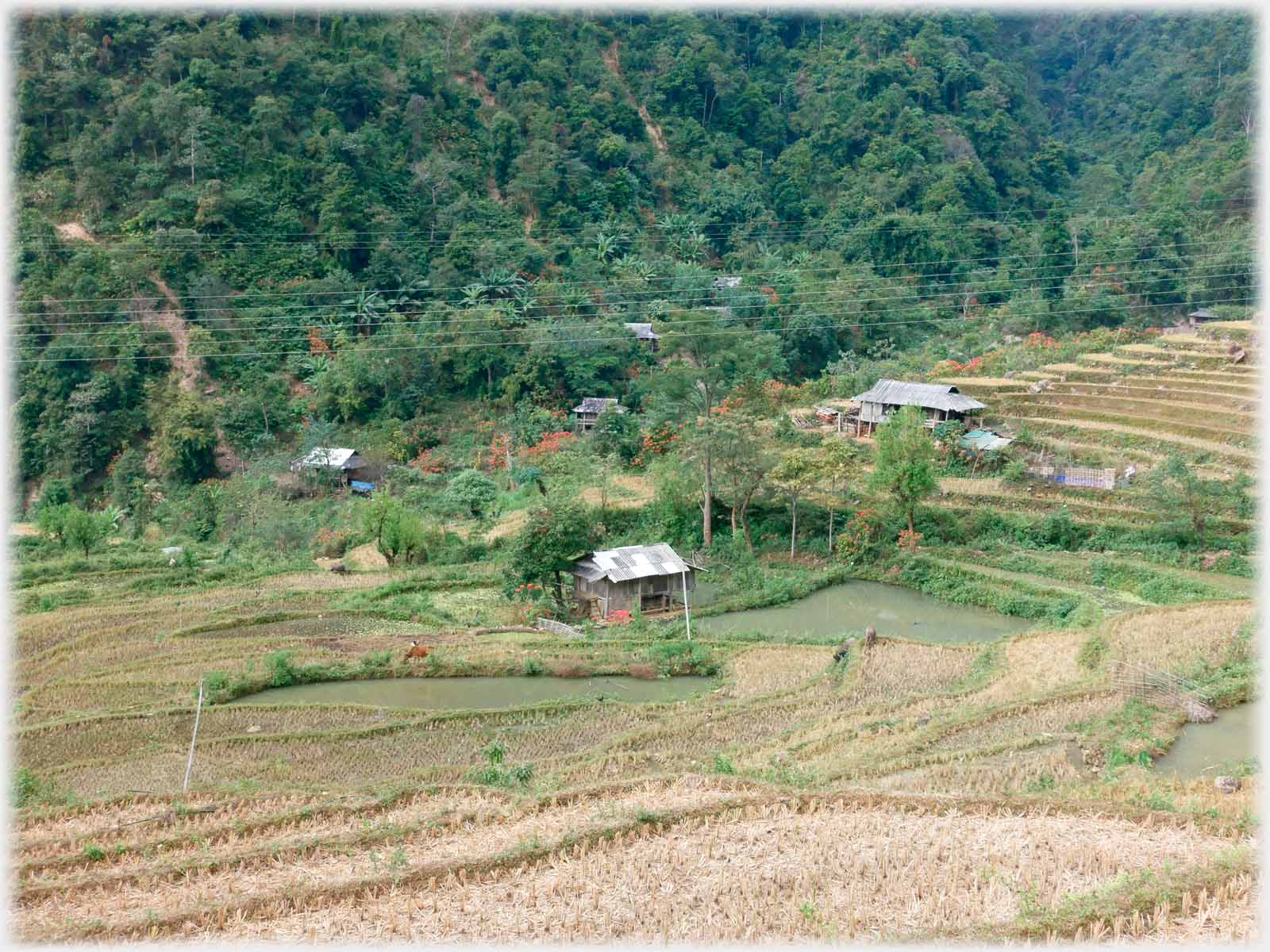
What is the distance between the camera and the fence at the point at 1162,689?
46.4 feet

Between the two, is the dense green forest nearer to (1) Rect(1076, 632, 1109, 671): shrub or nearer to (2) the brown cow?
(2) the brown cow

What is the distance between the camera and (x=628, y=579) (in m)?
19.1

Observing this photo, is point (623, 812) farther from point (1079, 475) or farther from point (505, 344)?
point (505, 344)

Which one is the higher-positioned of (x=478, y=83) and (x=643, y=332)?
(x=478, y=83)

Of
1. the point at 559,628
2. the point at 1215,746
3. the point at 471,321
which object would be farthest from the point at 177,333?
the point at 1215,746

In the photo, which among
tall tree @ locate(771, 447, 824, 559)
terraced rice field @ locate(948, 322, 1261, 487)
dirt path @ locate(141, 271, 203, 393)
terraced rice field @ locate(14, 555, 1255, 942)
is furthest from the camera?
dirt path @ locate(141, 271, 203, 393)

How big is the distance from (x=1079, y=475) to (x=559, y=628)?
1157cm

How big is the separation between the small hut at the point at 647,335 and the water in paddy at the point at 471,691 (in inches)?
770

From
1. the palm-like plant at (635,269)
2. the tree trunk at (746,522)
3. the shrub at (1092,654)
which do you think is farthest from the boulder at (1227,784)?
the palm-like plant at (635,269)

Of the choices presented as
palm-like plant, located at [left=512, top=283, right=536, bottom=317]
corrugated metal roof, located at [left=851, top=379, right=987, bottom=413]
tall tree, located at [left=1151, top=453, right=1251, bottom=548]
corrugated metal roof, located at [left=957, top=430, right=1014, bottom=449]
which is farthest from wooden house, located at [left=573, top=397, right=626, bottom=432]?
tall tree, located at [left=1151, top=453, right=1251, bottom=548]

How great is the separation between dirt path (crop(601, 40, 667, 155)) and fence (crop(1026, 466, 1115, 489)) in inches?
1071

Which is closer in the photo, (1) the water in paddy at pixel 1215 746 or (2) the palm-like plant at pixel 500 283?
(1) the water in paddy at pixel 1215 746

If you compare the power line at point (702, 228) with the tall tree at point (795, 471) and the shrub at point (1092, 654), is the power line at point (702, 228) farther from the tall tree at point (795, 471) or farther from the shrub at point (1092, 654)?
the shrub at point (1092, 654)

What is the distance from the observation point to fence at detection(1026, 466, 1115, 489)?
22.8m
